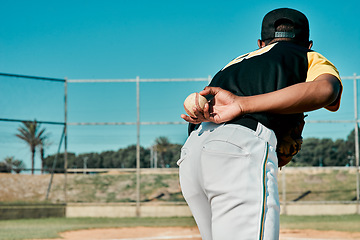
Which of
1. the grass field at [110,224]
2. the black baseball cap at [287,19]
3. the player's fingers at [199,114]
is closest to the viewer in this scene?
the player's fingers at [199,114]

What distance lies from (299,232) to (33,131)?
629 cm

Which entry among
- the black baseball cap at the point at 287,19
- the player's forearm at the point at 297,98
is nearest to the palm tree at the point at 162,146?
the black baseball cap at the point at 287,19

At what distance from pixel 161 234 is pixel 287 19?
6.69 meters

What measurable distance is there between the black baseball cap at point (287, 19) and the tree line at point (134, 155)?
935cm

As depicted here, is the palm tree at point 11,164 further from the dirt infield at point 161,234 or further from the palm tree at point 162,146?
the palm tree at point 162,146

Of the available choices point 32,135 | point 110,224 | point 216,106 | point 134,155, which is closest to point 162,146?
point 134,155

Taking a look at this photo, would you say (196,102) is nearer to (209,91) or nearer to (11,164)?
(209,91)

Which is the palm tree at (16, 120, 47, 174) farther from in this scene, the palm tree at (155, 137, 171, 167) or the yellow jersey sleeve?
the yellow jersey sleeve

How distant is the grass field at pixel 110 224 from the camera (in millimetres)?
8266

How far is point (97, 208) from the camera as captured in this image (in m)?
11.0

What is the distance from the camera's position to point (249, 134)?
5.01 ft

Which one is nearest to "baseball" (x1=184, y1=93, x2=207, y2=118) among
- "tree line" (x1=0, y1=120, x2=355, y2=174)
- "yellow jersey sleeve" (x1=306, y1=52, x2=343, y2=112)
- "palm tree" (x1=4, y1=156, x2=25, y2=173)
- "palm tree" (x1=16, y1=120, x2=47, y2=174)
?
"yellow jersey sleeve" (x1=306, y1=52, x2=343, y2=112)

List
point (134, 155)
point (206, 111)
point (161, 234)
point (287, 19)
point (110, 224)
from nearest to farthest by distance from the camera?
point (206, 111) → point (287, 19) → point (161, 234) → point (110, 224) → point (134, 155)

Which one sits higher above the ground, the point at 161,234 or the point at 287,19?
the point at 287,19
